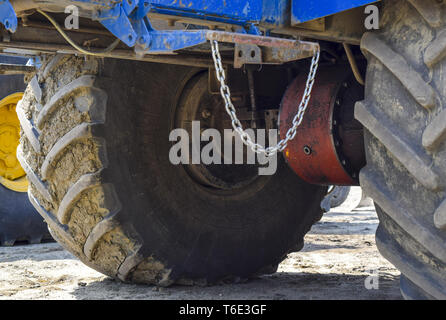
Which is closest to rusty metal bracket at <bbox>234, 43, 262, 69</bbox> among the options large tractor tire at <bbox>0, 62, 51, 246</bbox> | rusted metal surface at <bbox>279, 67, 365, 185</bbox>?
rusted metal surface at <bbox>279, 67, 365, 185</bbox>

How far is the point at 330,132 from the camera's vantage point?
2.74m

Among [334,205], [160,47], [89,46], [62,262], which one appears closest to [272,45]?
[160,47]

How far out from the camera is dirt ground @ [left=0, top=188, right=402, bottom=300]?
307 centimetres

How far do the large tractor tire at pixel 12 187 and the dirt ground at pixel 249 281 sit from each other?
194 millimetres

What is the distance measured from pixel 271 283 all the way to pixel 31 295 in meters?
1.16

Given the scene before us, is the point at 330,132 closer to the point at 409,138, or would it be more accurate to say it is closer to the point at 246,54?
the point at 409,138

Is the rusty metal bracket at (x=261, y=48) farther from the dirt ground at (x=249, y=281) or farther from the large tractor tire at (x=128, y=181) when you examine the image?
the dirt ground at (x=249, y=281)

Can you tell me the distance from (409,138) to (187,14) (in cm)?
78

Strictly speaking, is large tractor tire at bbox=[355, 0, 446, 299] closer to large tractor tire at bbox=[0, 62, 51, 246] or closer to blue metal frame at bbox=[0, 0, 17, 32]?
blue metal frame at bbox=[0, 0, 17, 32]

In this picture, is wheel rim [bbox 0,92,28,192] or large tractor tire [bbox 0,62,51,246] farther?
wheel rim [bbox 0,92,28,192]

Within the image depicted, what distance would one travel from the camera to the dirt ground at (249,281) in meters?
3.07

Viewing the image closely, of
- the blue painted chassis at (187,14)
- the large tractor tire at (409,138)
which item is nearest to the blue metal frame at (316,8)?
the blue painted chassis at (187,14)

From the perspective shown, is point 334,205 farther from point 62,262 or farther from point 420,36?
point 420,36

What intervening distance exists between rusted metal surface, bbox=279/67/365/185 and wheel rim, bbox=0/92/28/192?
319 cm
